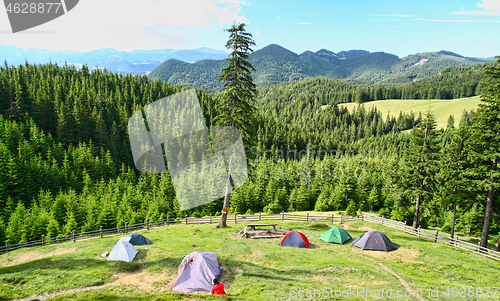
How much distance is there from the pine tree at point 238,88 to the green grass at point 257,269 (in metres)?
7.82

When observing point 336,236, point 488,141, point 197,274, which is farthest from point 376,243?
point 197,274

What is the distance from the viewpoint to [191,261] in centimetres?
1396

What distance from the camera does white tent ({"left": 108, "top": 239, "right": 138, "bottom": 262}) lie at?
16.7 metres

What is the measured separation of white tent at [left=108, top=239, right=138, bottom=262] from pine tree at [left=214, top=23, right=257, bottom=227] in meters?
9.42

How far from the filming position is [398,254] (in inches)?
736

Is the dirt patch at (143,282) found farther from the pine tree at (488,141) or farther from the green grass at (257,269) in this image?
the pine tree at (488,141)

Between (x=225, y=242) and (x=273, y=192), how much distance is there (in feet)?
134

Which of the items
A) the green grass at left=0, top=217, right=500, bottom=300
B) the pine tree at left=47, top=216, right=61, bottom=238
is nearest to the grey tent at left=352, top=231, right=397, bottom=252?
the green grass at left=0, top=217, right=500, bottom=300

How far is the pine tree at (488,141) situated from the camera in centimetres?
2057

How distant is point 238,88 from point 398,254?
61.8 feet

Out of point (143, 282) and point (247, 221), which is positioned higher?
point (143, 282)

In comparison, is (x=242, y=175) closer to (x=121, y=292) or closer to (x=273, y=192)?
(x=121, y=292)

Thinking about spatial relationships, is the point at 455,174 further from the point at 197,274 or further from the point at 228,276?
the point at 197,274

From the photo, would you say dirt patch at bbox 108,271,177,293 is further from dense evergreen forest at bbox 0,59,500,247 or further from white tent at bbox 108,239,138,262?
dense evergreen forest at bbox 0,59,500,247
